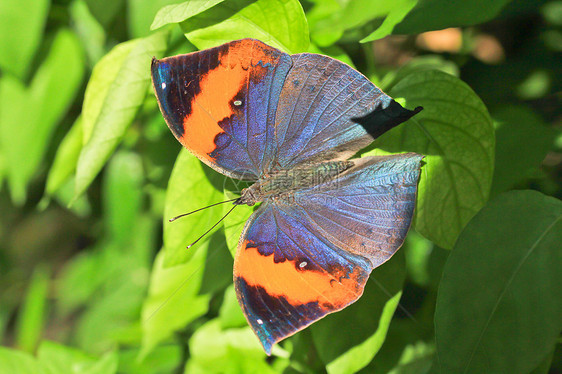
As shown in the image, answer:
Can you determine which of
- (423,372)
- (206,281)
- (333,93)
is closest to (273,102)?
(333,93)

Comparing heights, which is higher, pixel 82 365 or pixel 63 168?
pixel 63 168

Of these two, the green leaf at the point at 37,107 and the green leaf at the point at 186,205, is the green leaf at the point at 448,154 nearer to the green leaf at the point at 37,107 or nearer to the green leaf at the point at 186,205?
the green leaf at the point at 186,205

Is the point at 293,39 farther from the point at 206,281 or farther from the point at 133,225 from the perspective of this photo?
the point at 133,225

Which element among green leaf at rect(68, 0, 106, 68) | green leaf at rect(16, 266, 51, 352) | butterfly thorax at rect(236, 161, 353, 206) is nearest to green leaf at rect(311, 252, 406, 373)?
butterfly thorax at rect(236, 161, 353, 206)

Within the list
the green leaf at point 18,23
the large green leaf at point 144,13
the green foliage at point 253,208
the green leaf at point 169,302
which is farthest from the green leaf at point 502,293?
the green leaf at point 18,23

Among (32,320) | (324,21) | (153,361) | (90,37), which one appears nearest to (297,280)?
(324,21)

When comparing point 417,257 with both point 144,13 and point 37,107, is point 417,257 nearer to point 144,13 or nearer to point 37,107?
point 144,13
